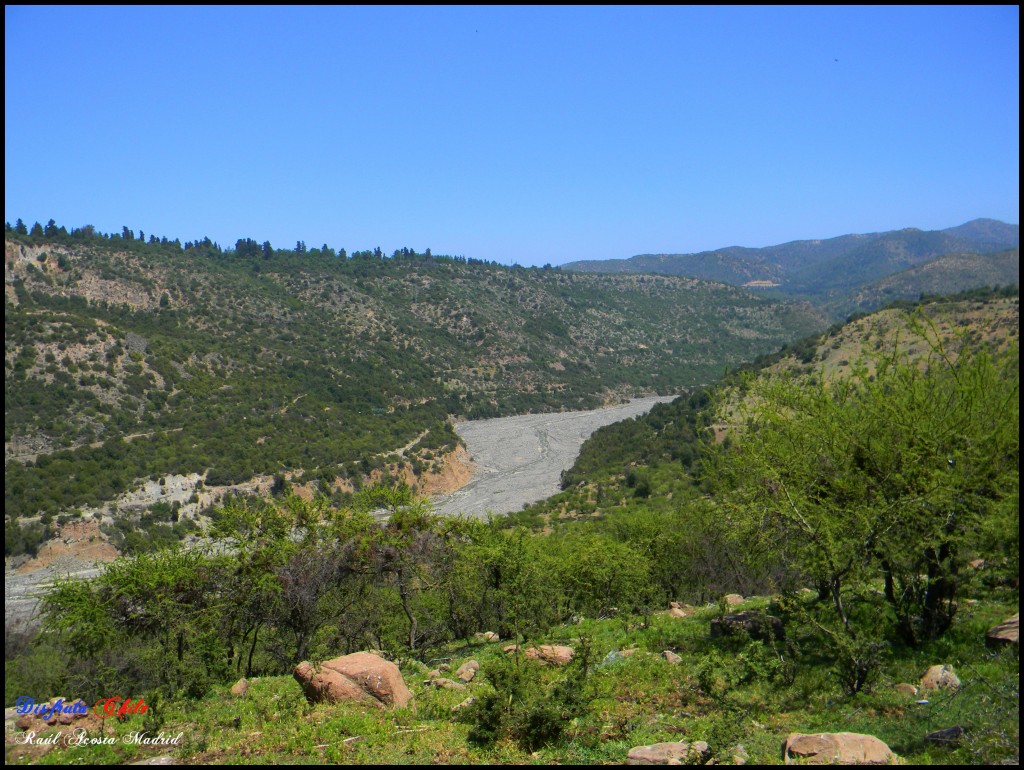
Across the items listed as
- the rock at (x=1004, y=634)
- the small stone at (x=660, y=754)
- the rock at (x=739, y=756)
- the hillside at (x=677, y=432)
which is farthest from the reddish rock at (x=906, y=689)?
the hillside at (x=677, y=432)

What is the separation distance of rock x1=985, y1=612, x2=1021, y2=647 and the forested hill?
43.4 meters

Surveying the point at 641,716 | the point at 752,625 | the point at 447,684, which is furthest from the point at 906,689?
the point at 447,684

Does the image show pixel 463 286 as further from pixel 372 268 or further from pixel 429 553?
pixel 429 553

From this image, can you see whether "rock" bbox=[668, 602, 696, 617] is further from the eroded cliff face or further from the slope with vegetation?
the eroded cliff face

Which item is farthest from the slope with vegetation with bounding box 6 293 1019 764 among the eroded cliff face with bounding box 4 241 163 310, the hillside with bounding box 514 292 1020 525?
the eroded cliff face with bounding box 4 241 163 310

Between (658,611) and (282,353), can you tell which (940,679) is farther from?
(282,353)

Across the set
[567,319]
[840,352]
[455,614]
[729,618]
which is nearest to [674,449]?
[840,352]

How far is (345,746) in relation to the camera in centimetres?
812

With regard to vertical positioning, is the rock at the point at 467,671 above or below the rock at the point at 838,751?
below

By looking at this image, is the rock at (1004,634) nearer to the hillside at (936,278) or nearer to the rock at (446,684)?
the rock at (446,684)

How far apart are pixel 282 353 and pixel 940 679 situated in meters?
70.5

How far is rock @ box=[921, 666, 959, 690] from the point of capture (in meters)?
8.55

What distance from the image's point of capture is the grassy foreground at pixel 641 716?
7.53m

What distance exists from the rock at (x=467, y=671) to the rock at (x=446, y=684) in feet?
1.14
